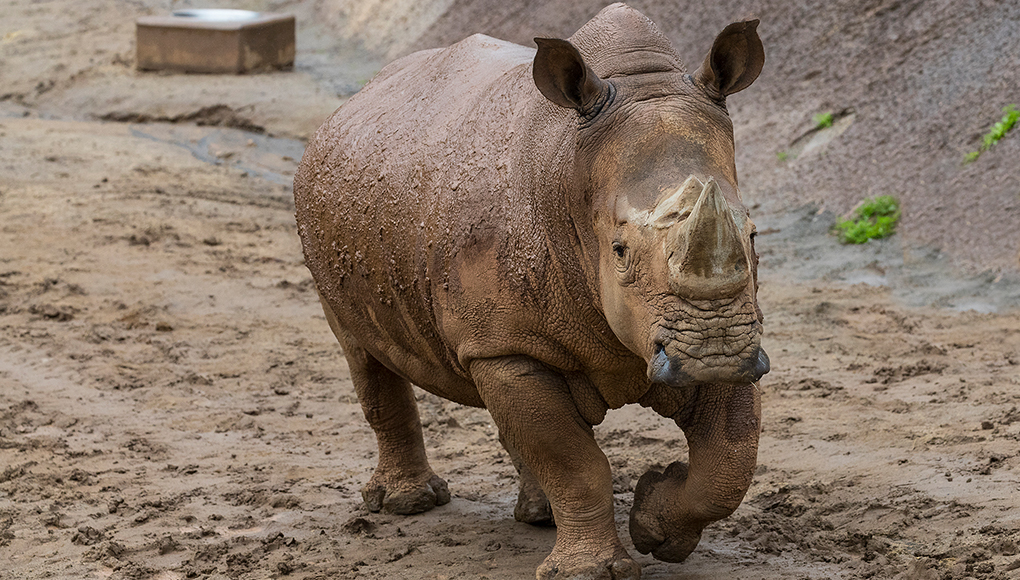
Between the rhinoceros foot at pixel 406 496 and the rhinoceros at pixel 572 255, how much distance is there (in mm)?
630

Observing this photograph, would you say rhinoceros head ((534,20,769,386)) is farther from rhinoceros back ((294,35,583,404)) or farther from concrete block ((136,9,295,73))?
concrete block ((136,9,295,73))

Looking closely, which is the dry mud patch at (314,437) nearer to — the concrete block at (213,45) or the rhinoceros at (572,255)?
the rhinoceros at (572,255)

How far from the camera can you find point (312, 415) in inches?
285

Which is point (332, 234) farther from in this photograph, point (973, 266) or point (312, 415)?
point (973, 266)

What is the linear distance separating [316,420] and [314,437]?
27cm

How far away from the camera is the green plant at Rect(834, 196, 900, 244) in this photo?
9445 mm

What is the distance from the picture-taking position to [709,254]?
3.21 m

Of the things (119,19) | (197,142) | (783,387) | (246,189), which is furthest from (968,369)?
(119,19)

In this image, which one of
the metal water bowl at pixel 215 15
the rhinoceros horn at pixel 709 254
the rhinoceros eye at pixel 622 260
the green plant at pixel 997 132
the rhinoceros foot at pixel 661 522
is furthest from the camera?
the metal water bowl at pixel 215 15

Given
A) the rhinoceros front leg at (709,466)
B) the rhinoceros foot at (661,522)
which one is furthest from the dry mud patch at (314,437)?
the rhinoceros front leg at (709,466)

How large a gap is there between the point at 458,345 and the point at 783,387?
10.3 feet

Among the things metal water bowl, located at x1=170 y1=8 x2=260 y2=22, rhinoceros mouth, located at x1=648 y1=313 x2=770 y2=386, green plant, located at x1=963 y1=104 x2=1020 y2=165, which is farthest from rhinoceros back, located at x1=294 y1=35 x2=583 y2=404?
metal water bowl, located at x1=170 y1=8 x2=260 y2=22

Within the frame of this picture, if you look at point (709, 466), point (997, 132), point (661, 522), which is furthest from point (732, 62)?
point (997, 132)

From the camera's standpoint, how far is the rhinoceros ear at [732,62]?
365 cm
